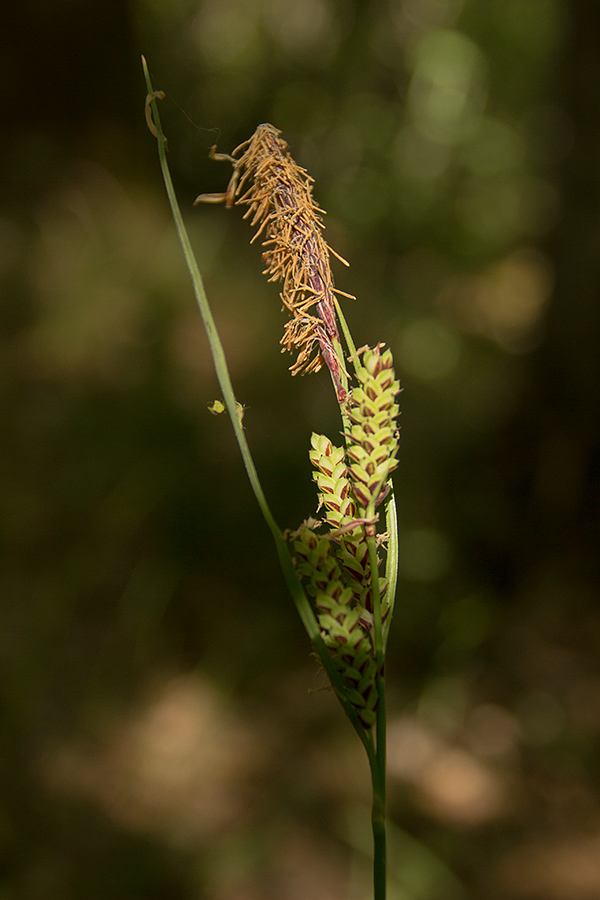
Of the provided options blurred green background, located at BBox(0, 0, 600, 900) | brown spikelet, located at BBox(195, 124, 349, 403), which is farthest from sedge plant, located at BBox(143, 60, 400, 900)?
blurred green background, located at BBox(0, 0, 600, 900)

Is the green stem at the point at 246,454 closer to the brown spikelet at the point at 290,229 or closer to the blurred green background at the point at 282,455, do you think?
the brown spikelet at the point at 290,229

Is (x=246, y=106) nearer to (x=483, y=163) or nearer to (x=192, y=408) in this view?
(x=483, y=163)

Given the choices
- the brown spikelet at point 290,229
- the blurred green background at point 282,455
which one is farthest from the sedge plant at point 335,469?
the blurred green background at point 282,455

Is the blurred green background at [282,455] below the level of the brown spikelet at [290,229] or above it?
above

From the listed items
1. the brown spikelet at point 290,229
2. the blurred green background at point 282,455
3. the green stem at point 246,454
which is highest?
the blurred green background at point 282,455

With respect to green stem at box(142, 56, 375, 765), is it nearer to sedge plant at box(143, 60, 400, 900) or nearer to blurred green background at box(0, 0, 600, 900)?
sedge plant at box(143, 60, 400, 900)

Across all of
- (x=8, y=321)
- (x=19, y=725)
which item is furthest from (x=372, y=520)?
(x=8, y=321)

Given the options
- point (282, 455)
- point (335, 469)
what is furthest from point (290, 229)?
point (282, 455)
